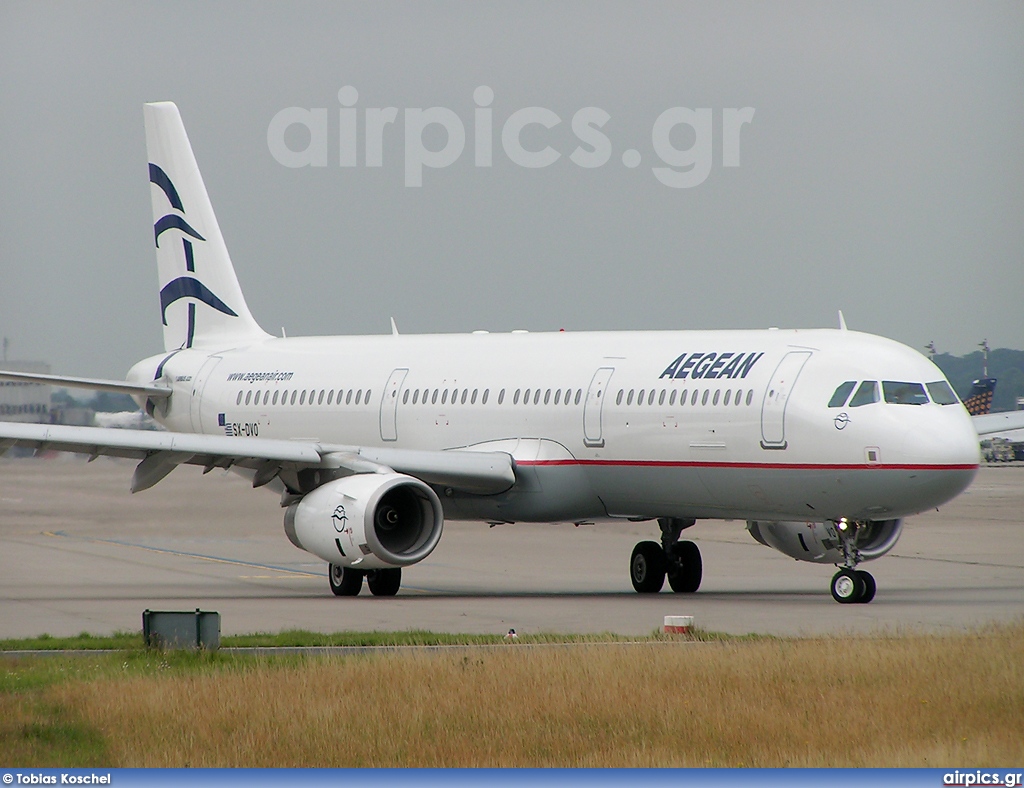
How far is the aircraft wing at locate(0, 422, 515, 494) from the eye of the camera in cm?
2253

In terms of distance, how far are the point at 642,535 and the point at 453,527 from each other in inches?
191

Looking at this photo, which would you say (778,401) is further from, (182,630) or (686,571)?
(182,630)

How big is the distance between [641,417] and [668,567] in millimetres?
2642

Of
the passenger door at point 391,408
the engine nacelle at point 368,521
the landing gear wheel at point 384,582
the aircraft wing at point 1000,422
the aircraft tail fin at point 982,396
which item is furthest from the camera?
the aircraft tail fin at point 982,396

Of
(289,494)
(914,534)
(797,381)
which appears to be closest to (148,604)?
(289,494)

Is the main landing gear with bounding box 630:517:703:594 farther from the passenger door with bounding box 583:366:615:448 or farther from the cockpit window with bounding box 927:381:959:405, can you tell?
the cockpit window with bounding box 927:381:959:405

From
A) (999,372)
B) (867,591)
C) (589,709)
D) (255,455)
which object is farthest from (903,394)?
(999,372)

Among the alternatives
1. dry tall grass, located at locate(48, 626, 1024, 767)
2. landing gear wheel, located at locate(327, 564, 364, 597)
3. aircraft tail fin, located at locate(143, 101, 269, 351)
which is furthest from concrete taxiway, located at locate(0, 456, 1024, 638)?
dry tall grass, located at locate(48, 626, 1024, 767)

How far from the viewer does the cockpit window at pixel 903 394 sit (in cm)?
2152

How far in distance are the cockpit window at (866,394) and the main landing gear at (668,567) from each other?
13.6 ft

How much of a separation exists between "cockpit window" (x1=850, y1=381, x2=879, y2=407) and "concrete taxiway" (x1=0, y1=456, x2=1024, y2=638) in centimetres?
245

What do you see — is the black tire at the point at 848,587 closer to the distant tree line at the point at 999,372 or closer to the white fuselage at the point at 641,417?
the white fuselage at the point at 641,417

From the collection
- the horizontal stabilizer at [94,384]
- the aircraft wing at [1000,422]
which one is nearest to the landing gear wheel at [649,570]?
the aircraft wing at [1000,422]

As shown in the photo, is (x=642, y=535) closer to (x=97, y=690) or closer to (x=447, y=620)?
(x=447, y=620)
